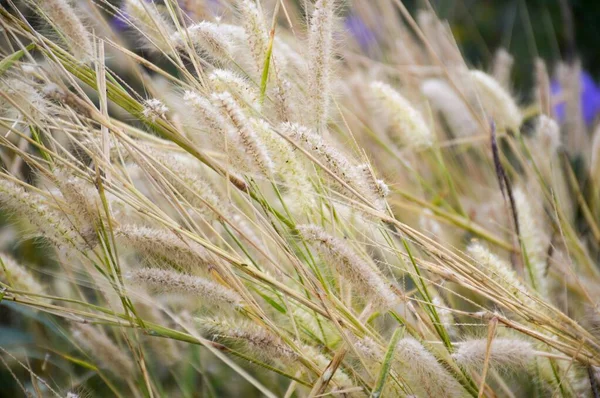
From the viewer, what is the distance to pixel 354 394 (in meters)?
0.63

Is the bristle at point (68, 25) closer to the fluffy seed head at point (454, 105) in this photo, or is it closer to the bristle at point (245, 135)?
the bristle at point (245, 135)

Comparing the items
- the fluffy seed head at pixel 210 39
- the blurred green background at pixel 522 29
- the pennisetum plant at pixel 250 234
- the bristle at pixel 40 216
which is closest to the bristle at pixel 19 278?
the pennisetum plant at pixel 250 234

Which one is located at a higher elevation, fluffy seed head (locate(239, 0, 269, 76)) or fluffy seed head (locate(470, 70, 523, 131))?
fluffy seed head (locate(239, 0, 269, 76))

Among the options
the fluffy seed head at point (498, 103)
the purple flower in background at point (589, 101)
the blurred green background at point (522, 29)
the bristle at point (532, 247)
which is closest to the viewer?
the bristle at point (532, 247)

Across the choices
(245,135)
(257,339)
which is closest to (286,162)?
(245,135)

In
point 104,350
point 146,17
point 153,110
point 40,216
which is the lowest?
point 104,350

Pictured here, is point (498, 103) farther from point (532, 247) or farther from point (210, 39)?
point (210, 39)

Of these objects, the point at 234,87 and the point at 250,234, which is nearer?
the point at 234,87

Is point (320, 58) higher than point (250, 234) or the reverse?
higher

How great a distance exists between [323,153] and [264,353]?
0.78 ft

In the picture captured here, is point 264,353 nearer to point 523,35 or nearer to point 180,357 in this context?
point 180,357

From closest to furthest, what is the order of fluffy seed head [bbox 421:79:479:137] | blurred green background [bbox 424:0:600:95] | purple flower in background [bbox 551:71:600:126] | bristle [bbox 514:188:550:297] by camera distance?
bristle [bbox 514:188:550:297] → fluffy seed head [bbox 421:79:479:137] → purple flower in background [bbox 551:71:600:126] → blurred green background [bbox 424:0:600:95]

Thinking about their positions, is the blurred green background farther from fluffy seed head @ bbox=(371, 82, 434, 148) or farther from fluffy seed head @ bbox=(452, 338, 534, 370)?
fluffy seed head @ bbox=(452, 338, 534, 370)

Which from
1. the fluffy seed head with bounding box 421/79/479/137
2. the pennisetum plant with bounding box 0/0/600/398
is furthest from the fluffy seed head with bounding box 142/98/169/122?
the fluffy seed head with bounding box 421/79/479/137
